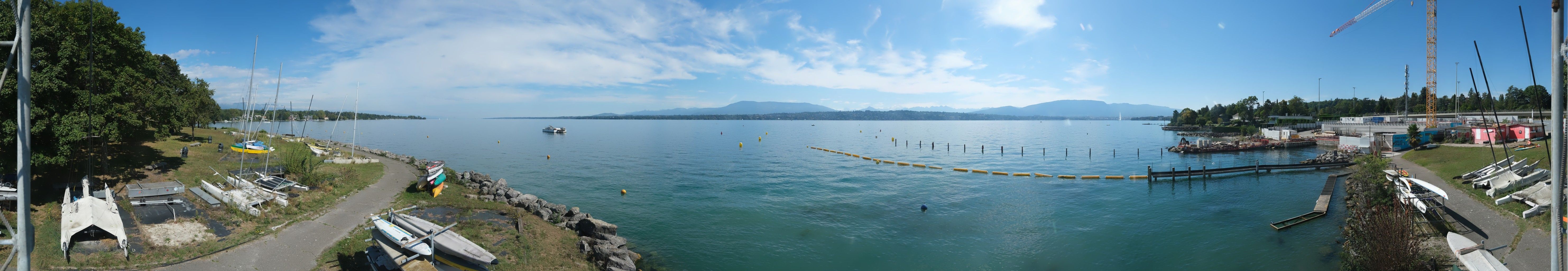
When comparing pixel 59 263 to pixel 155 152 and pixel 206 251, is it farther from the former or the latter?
pixel 155 152

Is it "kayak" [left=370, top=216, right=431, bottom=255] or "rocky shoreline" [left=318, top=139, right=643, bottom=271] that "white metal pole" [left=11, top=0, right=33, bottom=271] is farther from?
"rocky shoreline" [left=318, top=139, right=643, bottom=271]

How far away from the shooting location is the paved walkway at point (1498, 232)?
1353 centimetres

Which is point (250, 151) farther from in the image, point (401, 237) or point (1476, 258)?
point (1476, 258)

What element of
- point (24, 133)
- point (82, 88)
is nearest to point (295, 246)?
point (82, 88)

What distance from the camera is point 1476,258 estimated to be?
476 inches

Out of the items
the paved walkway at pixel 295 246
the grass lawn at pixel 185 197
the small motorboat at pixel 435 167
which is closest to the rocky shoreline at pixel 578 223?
the small motorboat at pixel 435 167

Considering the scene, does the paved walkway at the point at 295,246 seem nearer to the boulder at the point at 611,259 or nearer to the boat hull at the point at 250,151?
the boulder at the point at 611,259

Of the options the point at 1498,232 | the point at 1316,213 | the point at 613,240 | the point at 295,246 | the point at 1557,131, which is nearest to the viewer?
the point at 1557,131

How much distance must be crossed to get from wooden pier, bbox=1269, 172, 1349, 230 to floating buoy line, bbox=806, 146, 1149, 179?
8523 millimetres

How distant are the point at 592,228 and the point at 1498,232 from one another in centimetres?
2658

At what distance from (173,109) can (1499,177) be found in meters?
48.3

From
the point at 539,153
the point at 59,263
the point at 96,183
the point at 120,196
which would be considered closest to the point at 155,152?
the point at 96,183

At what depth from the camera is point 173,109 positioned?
2155 cm

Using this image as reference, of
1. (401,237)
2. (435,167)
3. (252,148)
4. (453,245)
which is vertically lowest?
(453,245)
